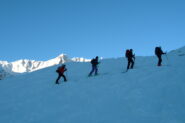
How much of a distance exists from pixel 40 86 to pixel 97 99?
317 inches

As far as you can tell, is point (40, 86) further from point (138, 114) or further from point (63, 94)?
point (138, 114)

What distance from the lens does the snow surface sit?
545 inches

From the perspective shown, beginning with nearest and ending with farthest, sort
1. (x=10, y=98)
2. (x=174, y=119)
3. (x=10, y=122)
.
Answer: (x=174, y=119) < (x=10, y=122) < (x=10, y=98)

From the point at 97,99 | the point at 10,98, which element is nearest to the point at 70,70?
the point at 10,98

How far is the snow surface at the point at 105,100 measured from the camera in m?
13.8

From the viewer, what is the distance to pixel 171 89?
16.2m

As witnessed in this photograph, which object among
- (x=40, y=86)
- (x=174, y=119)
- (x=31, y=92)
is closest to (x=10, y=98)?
(x=31, y=92)

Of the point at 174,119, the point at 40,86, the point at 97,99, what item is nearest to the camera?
the point at 174,119

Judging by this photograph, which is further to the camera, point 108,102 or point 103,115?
point 108,102

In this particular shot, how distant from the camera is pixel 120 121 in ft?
43.8

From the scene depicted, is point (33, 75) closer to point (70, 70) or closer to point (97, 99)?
point (70, 70)

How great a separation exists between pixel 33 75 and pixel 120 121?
17.9 m

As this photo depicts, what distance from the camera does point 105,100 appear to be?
16531 mm

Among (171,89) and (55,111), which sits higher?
(171,89)
